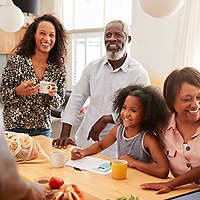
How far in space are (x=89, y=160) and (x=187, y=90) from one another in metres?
0.73

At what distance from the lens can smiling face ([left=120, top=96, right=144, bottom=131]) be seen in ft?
6.27

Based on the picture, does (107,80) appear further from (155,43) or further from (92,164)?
(155,43)

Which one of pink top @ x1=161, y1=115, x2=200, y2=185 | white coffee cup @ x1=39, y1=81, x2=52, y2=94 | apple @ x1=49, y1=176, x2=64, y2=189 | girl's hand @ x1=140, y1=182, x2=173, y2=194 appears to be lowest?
girl's hand @ x1=140, y1=182, x2=173, y2=194

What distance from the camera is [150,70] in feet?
14.0

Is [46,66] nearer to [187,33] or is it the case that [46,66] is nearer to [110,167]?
[110,167]

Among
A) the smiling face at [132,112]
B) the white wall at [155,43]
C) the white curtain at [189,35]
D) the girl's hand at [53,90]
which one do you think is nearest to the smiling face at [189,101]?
the smiling face at [132,112]

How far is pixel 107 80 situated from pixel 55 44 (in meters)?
0.58

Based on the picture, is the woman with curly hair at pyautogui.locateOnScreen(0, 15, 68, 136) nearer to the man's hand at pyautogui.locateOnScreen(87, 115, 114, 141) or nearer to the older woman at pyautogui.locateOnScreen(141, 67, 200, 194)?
the man's hand at pyautogui.locateOnScreen(87, 115, 114, 141)

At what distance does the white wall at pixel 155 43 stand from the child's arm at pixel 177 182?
2.46 meters

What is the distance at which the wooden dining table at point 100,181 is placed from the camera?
4.87 ft

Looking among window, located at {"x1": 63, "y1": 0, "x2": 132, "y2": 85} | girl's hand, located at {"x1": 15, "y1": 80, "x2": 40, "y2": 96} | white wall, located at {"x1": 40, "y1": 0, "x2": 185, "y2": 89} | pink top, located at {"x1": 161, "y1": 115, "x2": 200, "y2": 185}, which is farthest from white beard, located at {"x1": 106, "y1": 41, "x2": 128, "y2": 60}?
window, located at {"x1": 63, "y1": 0, "x2": 132, "y2": 85}

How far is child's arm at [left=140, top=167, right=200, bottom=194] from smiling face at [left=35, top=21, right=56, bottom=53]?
1.45 m

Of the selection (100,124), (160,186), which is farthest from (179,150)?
(100,124)

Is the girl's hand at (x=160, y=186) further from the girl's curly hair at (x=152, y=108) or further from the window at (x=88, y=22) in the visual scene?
the window at (x=88, y=22)
